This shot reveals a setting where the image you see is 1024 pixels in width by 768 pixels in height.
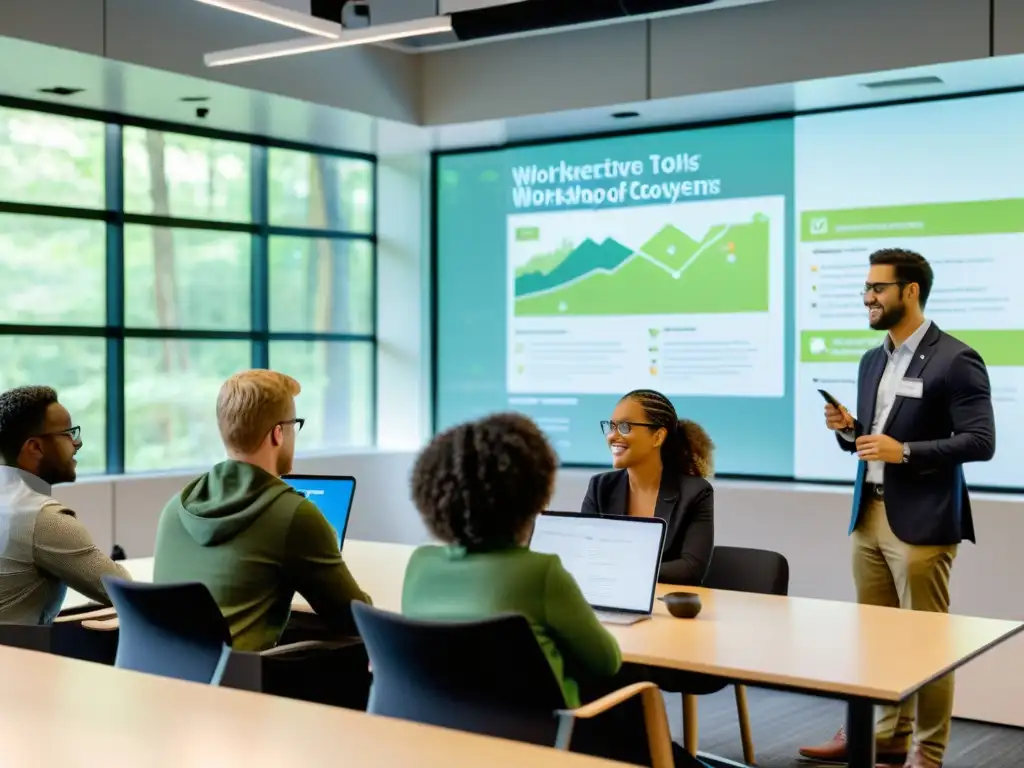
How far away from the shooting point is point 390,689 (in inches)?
99.7

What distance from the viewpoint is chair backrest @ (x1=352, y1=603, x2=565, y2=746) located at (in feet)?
7.68

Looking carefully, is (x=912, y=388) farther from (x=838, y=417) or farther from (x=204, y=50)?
(x=204, y=50)

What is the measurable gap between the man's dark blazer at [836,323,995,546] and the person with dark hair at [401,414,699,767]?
7.26 ft

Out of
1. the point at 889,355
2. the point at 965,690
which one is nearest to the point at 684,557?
the point at 889,355

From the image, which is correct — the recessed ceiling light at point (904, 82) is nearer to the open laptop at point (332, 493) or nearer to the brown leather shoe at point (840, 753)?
the brown leather shoe at point (840, 753)

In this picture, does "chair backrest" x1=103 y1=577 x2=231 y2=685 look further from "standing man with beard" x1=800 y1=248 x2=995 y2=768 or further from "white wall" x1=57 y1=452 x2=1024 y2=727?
"standing man with beard" x1=800 y1=248 x2=995 y2=768

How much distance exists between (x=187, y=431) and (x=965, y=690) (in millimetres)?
4398

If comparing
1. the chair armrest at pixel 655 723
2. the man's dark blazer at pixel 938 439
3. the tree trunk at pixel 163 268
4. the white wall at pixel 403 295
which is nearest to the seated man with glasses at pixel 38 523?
the chair armrest at pixel 655 723

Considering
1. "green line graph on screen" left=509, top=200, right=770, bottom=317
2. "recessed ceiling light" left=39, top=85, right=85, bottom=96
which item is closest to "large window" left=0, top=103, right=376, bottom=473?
"recessed ceiling light" left=39, top=85, right=85, bottom=96

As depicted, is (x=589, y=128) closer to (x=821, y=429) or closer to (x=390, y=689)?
(x=821, y=429)

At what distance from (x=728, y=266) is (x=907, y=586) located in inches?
108

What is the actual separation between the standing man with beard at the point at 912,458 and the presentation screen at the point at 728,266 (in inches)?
62.9

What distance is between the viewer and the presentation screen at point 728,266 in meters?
6.07

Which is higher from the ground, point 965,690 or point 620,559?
point 620,559
